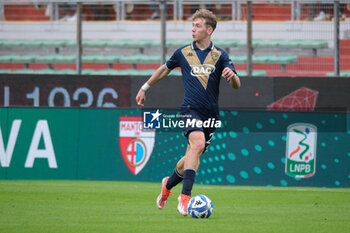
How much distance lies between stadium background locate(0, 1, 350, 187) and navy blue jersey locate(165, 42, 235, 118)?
18.8ft

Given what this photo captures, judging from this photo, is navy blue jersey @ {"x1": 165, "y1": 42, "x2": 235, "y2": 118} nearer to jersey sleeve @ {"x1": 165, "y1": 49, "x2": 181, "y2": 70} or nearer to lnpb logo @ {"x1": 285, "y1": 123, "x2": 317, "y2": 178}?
jersey sleeve @ {"x1": 165, "y1": 49, "x2": 181, "y2": 70}

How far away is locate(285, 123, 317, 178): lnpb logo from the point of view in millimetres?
12750

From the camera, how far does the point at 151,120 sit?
42.2 feet

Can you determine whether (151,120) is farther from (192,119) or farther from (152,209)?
(192,119)

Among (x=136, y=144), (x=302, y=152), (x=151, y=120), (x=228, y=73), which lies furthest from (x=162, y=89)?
(x=228, y=73)

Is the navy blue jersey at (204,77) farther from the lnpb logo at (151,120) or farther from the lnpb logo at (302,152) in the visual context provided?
the lnpb logo at (302,152)

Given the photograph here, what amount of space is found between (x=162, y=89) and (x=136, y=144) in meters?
2.39

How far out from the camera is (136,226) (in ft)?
20.8

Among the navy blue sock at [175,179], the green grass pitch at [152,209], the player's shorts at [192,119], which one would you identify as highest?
the player's shorts at [192,119]

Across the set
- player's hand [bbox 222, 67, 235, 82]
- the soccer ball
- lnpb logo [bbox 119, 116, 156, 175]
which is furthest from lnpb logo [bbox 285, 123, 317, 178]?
player's hand [bbox 222, 67, 235, 82]

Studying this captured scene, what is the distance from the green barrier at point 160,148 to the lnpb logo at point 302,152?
2cm

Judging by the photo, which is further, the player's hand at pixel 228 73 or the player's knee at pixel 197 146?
the player's knee at pixel 197 146

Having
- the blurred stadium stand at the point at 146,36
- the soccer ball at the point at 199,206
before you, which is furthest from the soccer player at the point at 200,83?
the blurred stadium stand at the point at 146,36

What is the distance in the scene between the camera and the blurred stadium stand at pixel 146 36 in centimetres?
1555
